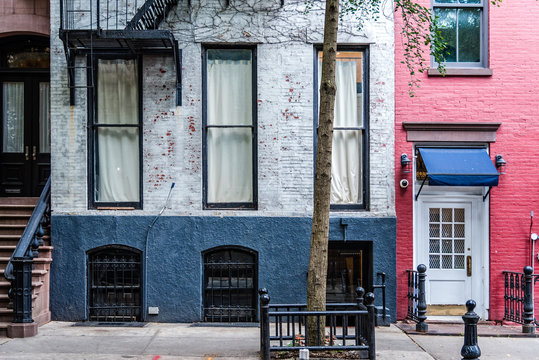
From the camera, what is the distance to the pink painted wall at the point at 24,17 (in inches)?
468

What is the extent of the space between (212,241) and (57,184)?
9.70 feet

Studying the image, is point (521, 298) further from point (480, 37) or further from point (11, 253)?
point (11, 253)

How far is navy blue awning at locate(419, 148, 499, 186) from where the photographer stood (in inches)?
430

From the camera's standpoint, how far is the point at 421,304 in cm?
1052

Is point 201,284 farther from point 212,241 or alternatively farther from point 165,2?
point 165,2

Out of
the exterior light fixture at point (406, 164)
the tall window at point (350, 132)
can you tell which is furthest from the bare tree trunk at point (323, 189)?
the exterior light fixture at point (406, 164)

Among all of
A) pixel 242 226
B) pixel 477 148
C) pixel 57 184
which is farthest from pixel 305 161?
pixel 57 184

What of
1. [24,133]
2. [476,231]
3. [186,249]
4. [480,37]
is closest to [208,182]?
[186,249]

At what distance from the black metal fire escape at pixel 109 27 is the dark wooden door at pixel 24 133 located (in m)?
1.74

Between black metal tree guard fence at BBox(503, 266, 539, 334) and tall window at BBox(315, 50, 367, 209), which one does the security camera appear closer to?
tall window at BBox(315, 50, 367, 209)

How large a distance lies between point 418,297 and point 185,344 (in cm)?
421

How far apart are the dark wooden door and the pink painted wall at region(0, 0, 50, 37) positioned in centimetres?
98

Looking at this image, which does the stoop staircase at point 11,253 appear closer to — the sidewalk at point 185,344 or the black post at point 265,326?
the sidewalk at point 185,344

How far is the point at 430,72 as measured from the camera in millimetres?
11586
